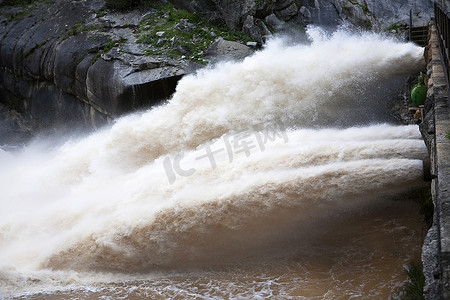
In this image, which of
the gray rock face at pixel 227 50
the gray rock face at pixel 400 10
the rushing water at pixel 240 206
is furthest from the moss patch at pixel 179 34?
the gray rock face at pixel 400 10

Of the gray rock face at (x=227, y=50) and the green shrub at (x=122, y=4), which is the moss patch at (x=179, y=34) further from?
the green shrub at (x=122, y=4)

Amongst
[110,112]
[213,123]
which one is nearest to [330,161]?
[213,123]

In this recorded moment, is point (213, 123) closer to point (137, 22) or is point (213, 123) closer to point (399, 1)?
point (137, 22)

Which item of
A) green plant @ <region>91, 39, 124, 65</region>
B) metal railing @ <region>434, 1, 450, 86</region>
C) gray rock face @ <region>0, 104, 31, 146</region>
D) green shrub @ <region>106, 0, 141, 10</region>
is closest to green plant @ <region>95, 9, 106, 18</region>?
green shrub @ <region>106, 0, 141, 10</region>

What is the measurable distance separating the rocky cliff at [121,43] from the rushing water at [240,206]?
2209 mm

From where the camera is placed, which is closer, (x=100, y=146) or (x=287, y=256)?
(x=287, y=256)

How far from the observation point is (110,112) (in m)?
13.6

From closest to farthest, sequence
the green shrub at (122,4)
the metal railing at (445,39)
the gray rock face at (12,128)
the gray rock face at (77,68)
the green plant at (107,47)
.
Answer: the metal railing at (445,39) < the gray rock face at (77,68) < the green plant at (107,47) < the green shrub at (122,4) < the gray rock face at (12,128)

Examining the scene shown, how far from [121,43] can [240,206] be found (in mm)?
7846

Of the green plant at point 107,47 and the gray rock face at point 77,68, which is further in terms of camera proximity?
the green plant at point 107,47

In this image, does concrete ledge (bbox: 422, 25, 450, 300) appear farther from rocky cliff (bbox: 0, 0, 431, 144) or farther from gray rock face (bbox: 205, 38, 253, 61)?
rocky cliff (bbox: 0, 0, 431, 144)

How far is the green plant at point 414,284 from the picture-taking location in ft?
19.4

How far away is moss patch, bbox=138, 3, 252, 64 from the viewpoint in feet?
45.3

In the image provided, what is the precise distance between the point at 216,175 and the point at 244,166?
0.47 meters
